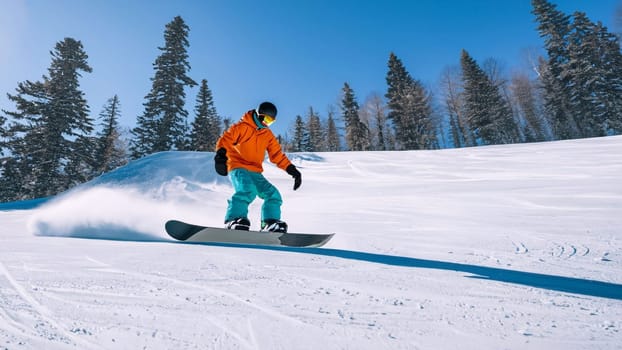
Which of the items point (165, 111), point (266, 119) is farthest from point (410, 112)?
point (266, 119)

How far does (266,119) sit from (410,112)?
106 ft

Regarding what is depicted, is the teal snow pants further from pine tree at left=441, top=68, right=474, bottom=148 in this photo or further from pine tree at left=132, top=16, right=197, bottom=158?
pine tree at left=441, top=68, right=474, bottom=148

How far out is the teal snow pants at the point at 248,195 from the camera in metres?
3.30

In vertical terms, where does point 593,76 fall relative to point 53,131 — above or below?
above

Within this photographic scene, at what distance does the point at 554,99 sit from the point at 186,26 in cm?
3936

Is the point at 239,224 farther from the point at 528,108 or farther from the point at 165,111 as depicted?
the point at 528,108

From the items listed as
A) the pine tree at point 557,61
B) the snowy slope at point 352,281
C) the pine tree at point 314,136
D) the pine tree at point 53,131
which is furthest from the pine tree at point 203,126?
the pine tree at point 557,61

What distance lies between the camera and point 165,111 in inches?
922

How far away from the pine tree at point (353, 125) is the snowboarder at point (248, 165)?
110 feet

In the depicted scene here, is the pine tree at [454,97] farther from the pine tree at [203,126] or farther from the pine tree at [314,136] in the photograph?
the pine tree at [203,126]

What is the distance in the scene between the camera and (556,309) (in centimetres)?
126

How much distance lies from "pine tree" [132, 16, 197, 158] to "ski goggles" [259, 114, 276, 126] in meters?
22.2

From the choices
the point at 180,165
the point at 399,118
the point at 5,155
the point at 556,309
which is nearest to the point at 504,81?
the point at 399,118

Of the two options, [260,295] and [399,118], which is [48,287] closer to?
[260,295]
